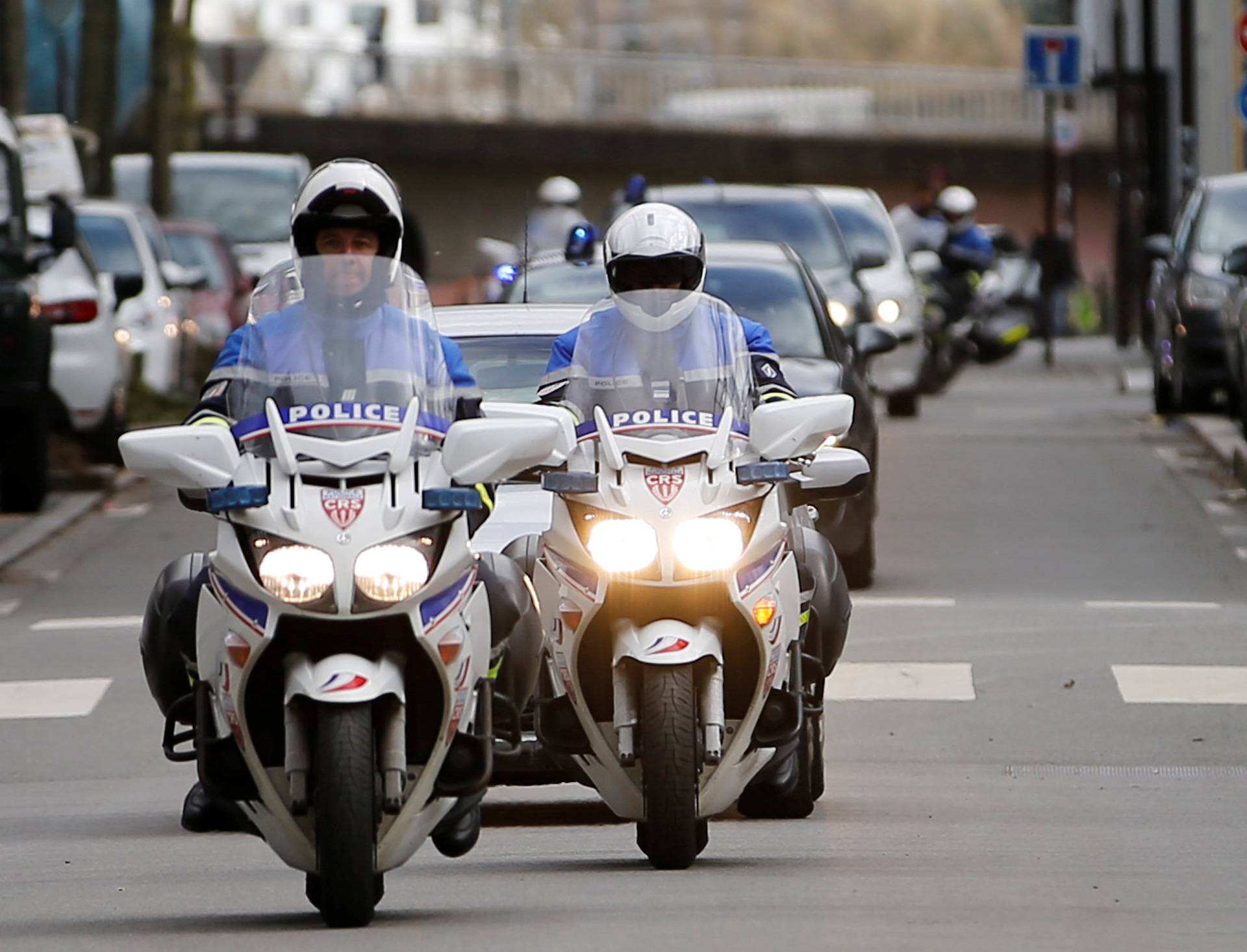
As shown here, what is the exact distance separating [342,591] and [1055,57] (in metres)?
29.8

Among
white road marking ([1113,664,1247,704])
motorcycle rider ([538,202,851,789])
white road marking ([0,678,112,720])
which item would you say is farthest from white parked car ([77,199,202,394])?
motorcycle rider ([538,202,851,789])

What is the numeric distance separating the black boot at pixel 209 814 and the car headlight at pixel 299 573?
0.73 metres

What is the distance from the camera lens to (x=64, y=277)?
68.2 ft

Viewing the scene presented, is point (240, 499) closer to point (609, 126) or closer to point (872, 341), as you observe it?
point (872, 341)

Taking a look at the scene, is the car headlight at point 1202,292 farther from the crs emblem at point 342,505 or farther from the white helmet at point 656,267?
the crs emblem at point 342,505

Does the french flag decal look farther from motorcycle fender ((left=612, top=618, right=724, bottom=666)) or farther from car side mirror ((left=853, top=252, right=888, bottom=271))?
car side mirror ((left=853, top=252, right=888, bottom=271))

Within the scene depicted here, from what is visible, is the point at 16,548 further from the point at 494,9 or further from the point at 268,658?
the point at 494,9

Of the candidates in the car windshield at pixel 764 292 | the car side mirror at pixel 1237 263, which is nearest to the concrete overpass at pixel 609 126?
the car side mirror at pixel 1237 263

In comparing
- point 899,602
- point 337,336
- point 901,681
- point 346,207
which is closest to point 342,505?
point 337,336

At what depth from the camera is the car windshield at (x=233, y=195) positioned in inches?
1310

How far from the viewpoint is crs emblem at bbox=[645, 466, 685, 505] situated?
25.7 feet

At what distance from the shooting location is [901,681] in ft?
40.8

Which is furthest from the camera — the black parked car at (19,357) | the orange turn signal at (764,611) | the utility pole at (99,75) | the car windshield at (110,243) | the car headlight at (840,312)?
the utility pole at (99,75)

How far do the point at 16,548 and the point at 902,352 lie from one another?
32.6 ft
